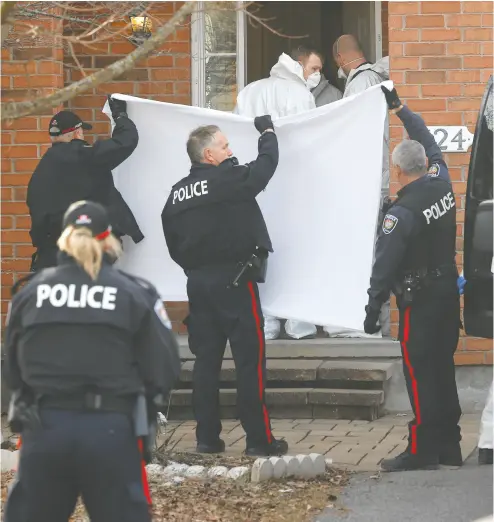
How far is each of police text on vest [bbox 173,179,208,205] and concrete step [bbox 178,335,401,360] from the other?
7.36ft

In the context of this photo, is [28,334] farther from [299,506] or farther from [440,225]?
[440,225]

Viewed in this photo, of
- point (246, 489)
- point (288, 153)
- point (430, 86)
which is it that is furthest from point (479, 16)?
point (246, 489)

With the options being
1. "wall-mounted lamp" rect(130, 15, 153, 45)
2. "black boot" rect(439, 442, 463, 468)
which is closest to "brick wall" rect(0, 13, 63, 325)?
"wall-mounted lamp" rect(130, 15, 153, 45)

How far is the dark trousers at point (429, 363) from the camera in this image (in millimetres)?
7480

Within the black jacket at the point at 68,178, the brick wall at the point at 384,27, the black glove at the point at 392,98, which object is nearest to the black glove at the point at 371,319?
the black glove at the point at 392,98

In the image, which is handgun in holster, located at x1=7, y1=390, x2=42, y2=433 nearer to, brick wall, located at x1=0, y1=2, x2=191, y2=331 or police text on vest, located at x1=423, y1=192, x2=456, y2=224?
police text on vest, located at x1=423, y1=192, x2=456, y2=224

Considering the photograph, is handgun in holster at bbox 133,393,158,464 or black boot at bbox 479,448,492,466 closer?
handgun in holster at bbox 133,393,158,464

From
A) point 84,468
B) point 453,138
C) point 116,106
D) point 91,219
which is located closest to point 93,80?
point 91,219

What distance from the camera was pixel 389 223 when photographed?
7344 millimetres

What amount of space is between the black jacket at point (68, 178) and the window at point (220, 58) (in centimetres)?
288

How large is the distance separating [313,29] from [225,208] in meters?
6.11

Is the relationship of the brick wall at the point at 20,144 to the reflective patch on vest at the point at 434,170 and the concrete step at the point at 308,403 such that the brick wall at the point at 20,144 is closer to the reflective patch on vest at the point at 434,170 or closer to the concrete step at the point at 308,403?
the concrete step at the point at 308,403

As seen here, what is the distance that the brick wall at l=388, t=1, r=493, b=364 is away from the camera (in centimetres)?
969

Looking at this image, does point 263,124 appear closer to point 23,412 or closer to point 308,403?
point 308,403
